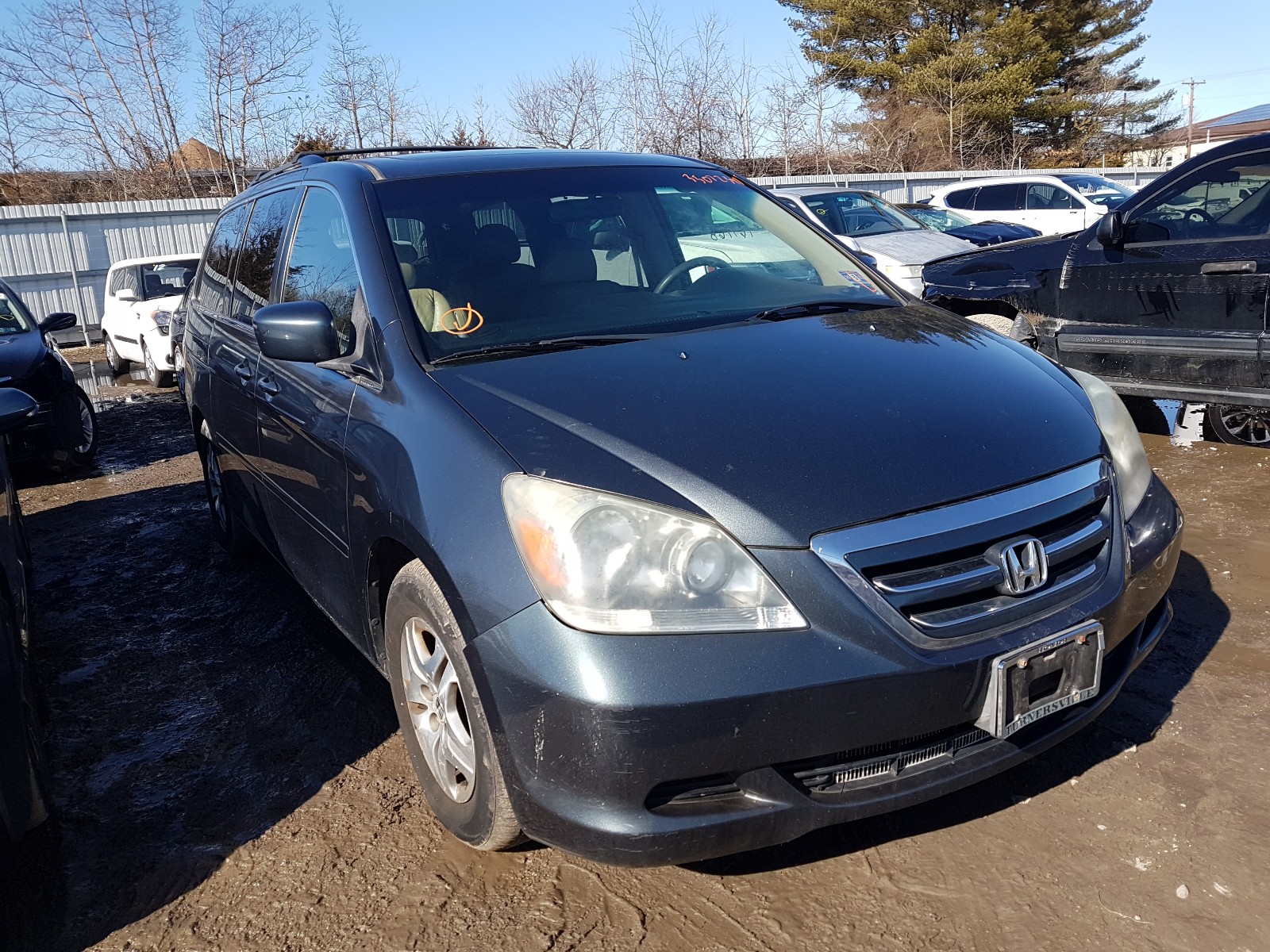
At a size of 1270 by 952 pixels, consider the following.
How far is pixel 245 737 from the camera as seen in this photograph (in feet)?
11.4

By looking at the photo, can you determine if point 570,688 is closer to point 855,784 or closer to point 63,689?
point 855,784

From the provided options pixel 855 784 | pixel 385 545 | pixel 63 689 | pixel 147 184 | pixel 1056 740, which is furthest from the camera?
pixel 147 184

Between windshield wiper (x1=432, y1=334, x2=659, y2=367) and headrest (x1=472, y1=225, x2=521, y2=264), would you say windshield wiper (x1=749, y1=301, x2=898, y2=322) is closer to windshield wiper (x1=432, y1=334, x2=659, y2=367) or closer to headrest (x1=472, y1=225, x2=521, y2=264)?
windshield wiper (x1=432, y1=334, x2=659, y2=367)

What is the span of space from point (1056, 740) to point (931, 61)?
40.2 metres

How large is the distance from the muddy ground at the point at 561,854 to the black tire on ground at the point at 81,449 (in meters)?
4.01

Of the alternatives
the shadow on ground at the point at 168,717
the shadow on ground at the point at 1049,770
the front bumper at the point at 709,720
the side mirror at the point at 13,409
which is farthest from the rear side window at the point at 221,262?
the shadow on ground at the point at 1049,770

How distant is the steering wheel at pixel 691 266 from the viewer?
3.41m

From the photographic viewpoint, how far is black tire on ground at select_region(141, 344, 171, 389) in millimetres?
11750

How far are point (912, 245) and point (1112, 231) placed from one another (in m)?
Result: 5.88

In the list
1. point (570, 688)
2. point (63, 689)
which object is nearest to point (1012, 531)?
point (570, 688)

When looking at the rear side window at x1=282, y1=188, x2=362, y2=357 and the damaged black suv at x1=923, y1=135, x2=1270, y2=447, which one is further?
the damaged black suv at x1=923, y1=135, x2=1270, y2=447

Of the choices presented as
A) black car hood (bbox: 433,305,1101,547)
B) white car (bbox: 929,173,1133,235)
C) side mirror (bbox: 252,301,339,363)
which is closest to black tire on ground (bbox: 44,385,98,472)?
side mirror (bbox: 252,301,339,363)

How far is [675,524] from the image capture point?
2.18 metres

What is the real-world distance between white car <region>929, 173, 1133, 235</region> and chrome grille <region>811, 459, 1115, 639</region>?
15.7 meters
